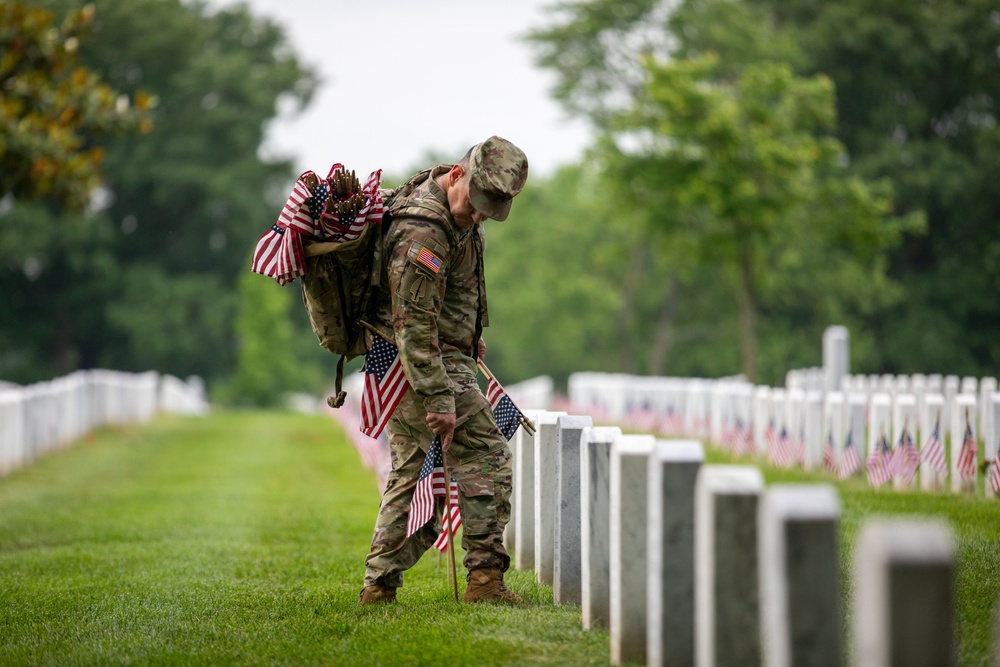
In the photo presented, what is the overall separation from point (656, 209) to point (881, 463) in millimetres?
15930

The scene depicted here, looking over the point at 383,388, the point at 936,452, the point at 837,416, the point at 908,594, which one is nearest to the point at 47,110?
the point at 837,416

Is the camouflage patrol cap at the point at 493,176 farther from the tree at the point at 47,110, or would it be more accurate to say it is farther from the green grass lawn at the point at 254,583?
the tree at the point at 47,110

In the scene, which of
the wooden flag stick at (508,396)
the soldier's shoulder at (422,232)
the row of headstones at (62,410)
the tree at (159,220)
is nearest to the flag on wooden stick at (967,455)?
the wooden flag stick at (508,396)

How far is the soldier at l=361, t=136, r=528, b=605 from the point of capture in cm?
569

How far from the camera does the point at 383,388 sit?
6031 millimetres

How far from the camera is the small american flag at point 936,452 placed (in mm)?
10438

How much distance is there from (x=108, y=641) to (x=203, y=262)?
1695 inches

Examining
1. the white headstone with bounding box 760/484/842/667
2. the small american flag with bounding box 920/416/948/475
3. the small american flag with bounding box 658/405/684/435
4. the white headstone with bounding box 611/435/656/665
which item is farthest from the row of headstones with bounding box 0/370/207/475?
the white headstone with bounding box 760/484/842/667

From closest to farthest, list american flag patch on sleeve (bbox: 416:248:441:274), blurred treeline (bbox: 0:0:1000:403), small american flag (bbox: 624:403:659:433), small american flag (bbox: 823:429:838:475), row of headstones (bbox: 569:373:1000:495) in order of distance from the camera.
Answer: american flag patch on sleeve (bbox: 416:248:441:274)
row of headstones (bbox: 569:373:1000:495)
small american flag (bbox: 823:429:838:475)
small american flag (bbox: 624:403:659:433)
blurred treeline (bbox: 0:0:1000:403)

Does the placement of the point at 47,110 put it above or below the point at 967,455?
above

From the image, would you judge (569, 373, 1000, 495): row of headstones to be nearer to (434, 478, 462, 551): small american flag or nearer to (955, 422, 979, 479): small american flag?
(955, 422, 979, 479): small american flag

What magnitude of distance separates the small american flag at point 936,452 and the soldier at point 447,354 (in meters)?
5.78

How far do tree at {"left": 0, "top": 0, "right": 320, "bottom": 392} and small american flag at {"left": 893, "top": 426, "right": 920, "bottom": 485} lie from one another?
34322 millimetres

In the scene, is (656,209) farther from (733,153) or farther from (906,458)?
(906,458)
